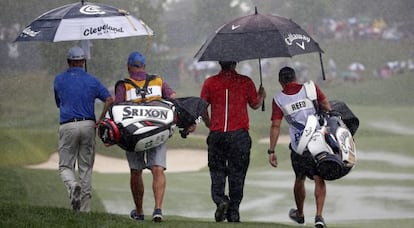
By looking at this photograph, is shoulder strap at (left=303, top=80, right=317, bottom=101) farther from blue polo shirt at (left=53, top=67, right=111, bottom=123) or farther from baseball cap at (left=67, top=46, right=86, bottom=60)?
baseball cap at (left=67, top=46, right=86, bottom=60)

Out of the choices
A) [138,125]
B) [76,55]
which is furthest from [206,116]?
[76,55]

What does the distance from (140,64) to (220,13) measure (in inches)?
1748

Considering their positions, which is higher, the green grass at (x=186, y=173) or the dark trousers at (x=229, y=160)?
the dark trousers at (x=229, y=160)

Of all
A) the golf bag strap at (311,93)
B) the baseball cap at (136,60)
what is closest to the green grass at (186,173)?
the golf bag strap at (311,93)

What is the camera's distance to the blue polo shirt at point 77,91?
34.1ft

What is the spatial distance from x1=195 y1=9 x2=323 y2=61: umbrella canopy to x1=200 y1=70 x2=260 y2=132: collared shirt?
320 mm

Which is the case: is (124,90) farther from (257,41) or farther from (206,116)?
(257,41)

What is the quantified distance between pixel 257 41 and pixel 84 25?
180cm

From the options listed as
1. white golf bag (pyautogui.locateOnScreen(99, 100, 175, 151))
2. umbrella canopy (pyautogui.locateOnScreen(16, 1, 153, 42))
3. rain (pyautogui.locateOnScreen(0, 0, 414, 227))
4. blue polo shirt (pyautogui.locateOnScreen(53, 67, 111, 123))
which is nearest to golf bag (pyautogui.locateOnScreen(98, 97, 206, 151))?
white golf bag (pyautogui.locateOnScreen(99, 100, 175, 151))

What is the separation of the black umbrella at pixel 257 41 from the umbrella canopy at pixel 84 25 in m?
0.80

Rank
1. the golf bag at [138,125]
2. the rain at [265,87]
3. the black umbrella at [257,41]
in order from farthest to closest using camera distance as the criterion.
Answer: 1. the rain at [265,87]
2. the black umbrella at [257,41]
3. the golf bag at [138,125]

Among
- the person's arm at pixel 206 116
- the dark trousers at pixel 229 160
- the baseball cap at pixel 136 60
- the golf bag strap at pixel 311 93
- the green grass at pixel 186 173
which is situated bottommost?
the green grass at pixel 186 173

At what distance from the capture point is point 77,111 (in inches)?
410

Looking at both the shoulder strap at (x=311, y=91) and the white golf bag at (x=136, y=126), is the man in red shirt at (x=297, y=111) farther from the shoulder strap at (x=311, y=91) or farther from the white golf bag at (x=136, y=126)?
the white golf bag at (x=136, y=126)
